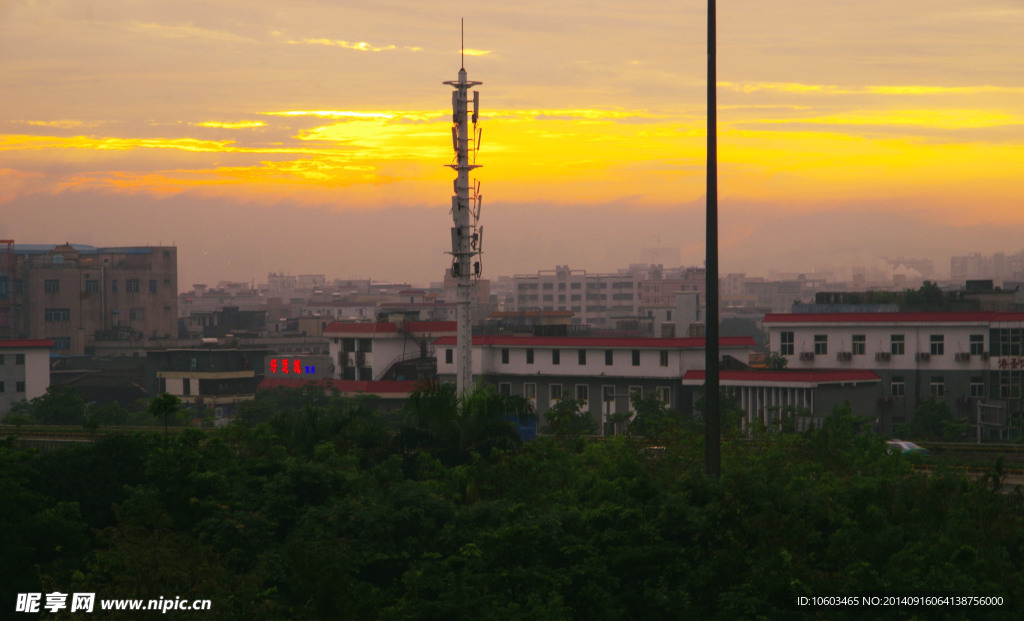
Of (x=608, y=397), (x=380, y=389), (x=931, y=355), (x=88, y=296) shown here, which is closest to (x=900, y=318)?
(x=931, y=355)

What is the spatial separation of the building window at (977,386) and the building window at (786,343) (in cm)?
957

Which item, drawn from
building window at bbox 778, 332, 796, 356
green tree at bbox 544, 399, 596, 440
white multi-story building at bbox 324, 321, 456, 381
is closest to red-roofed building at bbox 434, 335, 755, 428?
building window at bbox 778, 332, 796, 356

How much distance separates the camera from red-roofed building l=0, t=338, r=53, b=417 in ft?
247

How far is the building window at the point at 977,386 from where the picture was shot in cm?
5762

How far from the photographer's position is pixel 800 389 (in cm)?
5328

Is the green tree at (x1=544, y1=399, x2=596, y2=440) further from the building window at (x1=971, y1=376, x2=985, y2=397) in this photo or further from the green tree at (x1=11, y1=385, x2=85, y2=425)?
the green tree at (x1=11, y1=385, x2=85, y2=425)

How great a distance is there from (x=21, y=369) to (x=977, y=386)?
Answer: 205ft

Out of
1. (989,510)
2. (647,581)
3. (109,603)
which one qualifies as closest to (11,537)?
(109,603)

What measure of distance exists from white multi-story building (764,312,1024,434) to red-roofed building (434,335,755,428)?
540 cm

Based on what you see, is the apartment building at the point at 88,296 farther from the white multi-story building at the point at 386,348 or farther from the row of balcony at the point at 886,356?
the row of balcony at the point at 886,356

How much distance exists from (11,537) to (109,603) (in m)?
3.07

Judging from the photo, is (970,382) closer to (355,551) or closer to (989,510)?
(989,510)

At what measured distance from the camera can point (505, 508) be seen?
16594 millimetres
